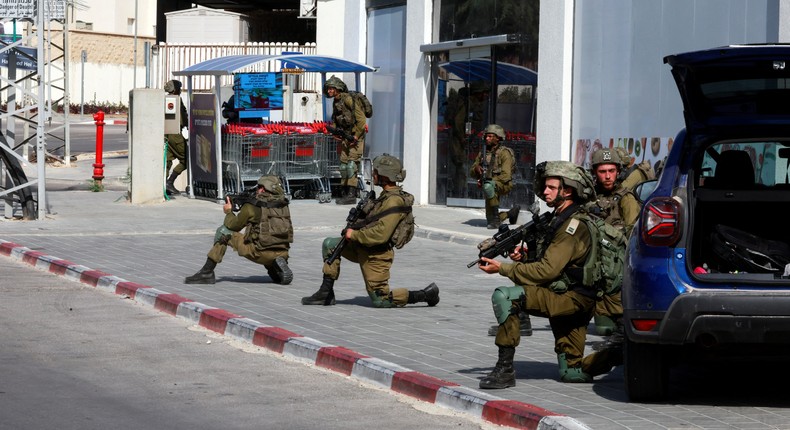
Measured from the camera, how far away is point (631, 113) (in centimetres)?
1930

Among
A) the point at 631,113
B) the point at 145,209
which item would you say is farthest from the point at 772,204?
the point at 145,209

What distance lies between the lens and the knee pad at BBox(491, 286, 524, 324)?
7.91 m

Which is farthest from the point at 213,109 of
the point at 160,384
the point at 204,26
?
the point at 204,26

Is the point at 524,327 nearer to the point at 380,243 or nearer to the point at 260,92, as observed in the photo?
the point at 380,243

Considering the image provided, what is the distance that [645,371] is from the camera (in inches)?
300

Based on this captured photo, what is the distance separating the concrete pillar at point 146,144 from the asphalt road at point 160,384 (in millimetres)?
11622

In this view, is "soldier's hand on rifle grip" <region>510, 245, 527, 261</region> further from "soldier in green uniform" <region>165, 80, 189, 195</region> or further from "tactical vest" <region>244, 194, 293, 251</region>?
"soldier in green uniform" <region>165, 80, 189, 195</region>

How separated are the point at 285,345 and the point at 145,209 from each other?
43.8 feet

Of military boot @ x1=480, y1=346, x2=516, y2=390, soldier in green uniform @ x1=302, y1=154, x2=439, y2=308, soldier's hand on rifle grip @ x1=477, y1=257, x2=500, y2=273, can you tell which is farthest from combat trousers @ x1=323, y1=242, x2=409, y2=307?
soldier's hand on rifle grip @ x1=477, y1=257, x2=500, y2=273

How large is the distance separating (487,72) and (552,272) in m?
15.2

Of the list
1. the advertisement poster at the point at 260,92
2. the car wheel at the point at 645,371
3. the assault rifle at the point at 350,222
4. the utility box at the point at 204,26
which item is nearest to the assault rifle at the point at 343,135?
the advertisement poster at the point at 260,92

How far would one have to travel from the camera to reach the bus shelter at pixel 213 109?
23.5m

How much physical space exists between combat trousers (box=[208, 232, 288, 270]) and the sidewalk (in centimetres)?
30

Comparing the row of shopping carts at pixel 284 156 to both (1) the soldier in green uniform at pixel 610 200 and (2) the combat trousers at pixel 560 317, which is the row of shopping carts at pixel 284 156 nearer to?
(1) the soldier in green uniform at pixel 610 200
